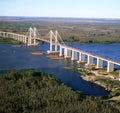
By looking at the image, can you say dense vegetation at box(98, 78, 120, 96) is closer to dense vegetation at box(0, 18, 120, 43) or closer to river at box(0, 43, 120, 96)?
river at box(0, 43, 120, 96)

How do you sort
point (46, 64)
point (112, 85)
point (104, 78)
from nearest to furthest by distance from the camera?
point (112, 85)
point (104, 78)
point (46, 64)

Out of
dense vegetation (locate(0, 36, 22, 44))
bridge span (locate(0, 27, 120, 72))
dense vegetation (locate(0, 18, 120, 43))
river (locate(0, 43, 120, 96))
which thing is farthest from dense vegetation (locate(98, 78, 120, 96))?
dense vegetation (locate(0, 18, 120, 43))

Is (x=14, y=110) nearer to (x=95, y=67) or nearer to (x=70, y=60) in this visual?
(x=95, y=67)

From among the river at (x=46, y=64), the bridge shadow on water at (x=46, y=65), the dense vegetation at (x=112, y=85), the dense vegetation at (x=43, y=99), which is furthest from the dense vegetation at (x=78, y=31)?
the dense vegetation at (x=43, y=99)

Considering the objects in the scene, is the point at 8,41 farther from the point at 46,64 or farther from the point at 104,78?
the point at 104,78

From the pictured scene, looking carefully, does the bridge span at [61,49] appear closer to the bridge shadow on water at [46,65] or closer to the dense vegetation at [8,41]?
the dense vegetation at [8,41]

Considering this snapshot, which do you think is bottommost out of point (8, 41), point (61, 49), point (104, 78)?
point (104, 78)

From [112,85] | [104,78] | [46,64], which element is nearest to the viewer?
[112,85]

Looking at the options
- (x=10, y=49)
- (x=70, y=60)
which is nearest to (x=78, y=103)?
(x=70, y=60)

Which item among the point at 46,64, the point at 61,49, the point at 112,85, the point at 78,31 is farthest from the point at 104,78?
the point at 78,31

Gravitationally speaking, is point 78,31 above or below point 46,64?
above
